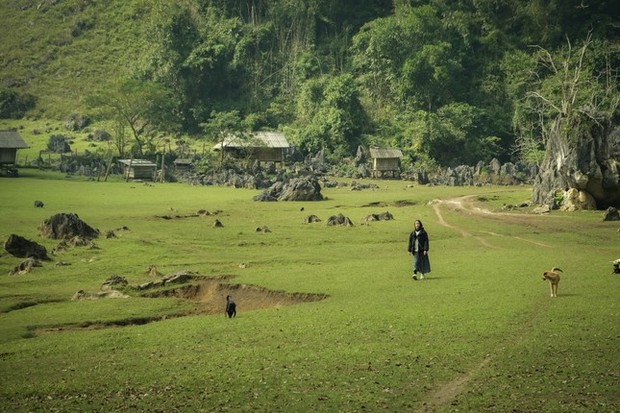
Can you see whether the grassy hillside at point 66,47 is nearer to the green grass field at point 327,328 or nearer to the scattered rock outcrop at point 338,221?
the scattered rock outcrop at point 338,221

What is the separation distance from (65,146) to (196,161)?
60.8 feet

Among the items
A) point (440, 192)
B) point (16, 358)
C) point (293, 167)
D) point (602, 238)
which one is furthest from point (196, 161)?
point (16, 358)

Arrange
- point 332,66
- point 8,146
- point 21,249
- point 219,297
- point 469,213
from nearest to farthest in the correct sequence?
point 219,297 → point 21,249 → point 469,213 → point 8,146 → point 332,66

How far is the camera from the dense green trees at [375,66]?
104 meters

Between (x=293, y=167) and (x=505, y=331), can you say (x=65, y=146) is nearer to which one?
(x=293, y=167)

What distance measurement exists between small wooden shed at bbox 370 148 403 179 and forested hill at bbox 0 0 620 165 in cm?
526

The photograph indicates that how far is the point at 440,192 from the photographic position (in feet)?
246

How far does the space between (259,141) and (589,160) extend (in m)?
52.0

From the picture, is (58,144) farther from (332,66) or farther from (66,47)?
(332,66)

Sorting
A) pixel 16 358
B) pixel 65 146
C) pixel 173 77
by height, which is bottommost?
pixel 16 358

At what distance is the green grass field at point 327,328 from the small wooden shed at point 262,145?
53.2 meters

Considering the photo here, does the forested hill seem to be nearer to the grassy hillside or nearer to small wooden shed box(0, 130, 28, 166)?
the grassy hillside

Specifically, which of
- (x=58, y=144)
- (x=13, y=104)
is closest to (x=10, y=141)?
(x=58, y=144)

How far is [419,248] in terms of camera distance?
29922mm
